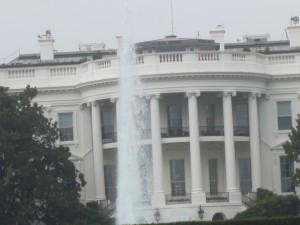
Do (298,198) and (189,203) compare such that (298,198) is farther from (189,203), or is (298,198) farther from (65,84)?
(65,84)

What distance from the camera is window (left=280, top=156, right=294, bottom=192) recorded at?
279 ft

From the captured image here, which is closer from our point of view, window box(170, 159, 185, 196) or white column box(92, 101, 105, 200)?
white column box(92, 101, 105, 200)

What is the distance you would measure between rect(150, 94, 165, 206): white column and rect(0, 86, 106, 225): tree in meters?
5.55

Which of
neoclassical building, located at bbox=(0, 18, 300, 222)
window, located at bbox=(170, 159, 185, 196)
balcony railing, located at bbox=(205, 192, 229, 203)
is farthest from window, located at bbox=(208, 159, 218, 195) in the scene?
balcony railing, located at bbox=(205, 192, 229, 203)

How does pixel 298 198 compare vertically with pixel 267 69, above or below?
below

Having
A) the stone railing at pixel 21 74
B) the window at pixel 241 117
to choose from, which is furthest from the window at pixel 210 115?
the stone railing at pixel 21 74

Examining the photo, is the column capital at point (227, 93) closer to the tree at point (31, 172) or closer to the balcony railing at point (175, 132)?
the balcony railing at point (175, 132)

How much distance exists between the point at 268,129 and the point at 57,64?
12.5 meters

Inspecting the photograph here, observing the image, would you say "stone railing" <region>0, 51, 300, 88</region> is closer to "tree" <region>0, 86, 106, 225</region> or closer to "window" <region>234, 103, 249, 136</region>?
"window" <region>234, 103, 249, 136</region>

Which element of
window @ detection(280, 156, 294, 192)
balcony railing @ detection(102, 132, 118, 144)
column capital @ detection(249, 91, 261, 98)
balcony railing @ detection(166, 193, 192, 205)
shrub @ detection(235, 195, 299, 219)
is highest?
column capital @ detection(249, 91, 261, 98)

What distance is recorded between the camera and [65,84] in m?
86.2

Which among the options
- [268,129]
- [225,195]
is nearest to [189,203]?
[225,195]

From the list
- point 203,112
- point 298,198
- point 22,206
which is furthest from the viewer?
point 203,112

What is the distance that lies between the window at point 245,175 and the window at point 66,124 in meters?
9.71
